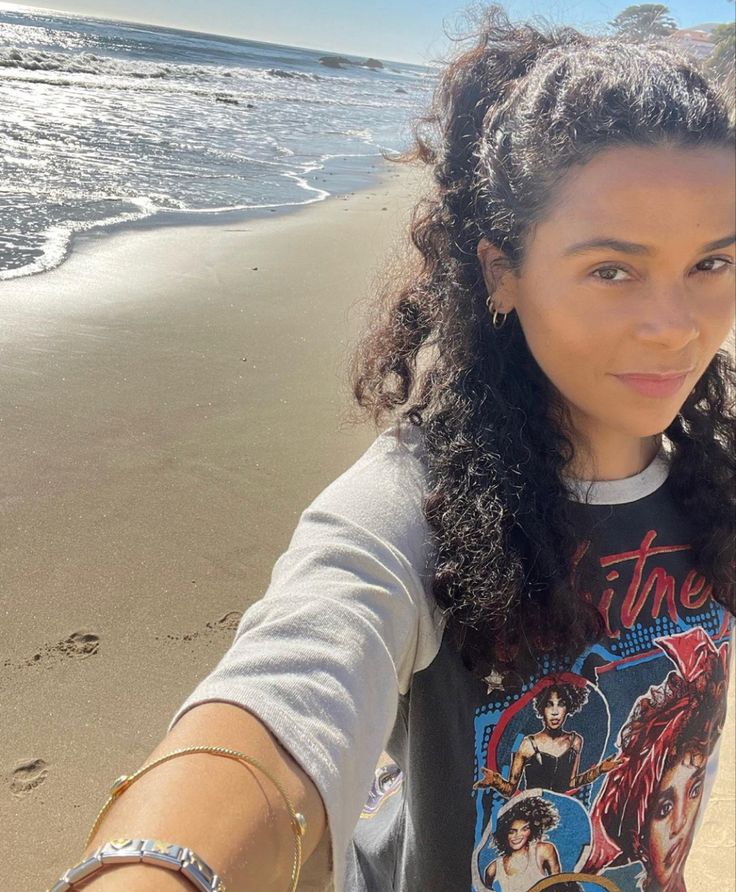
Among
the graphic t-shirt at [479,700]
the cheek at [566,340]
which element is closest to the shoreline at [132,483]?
the graphic t-shirt at [479,700]

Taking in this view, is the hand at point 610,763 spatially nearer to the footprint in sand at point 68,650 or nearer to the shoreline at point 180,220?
the footprint in sand at point 68,650

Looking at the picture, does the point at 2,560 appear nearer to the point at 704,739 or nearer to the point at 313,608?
the point at 313,608


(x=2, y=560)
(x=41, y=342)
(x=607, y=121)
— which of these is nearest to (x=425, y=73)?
(x=607, y=121)

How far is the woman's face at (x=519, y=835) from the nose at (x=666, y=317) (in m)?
0.78

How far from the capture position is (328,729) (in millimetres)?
874

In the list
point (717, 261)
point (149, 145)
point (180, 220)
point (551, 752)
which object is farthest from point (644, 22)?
point (149, 145)

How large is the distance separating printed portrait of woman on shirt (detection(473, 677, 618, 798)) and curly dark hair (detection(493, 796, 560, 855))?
3 cm

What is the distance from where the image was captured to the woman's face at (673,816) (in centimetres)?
127

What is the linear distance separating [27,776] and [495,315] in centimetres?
183

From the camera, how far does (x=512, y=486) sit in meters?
1.17

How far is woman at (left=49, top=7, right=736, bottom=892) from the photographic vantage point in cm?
95

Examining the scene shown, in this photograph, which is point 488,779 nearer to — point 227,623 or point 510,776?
point 510,776

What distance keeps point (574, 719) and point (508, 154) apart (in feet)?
Result: 3.01

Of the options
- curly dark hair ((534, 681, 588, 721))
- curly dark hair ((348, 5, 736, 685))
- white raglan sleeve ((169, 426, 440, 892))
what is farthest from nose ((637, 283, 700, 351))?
curly dark hair ((534, 681, 588, 721))
